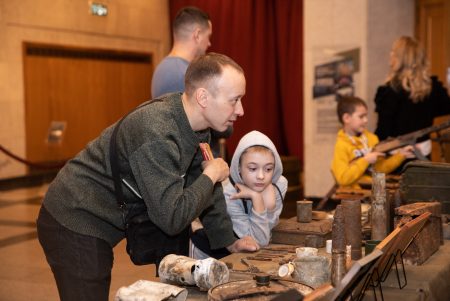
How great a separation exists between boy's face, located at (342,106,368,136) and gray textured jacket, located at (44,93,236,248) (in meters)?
2.41

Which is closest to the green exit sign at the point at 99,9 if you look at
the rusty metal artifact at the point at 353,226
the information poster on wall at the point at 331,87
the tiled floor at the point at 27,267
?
the tiled floor at the point at 27,267

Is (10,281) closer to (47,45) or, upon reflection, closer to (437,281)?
(437,281)

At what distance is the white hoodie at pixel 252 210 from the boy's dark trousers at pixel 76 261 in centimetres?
73

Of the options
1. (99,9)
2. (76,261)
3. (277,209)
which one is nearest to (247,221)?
(277,209)

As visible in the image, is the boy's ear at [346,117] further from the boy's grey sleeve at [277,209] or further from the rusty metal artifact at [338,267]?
the rusty metal artifact at [338,267]

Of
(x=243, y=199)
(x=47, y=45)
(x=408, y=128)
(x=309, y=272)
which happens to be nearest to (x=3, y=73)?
(x=47, y=45)

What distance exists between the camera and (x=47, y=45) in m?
11.6

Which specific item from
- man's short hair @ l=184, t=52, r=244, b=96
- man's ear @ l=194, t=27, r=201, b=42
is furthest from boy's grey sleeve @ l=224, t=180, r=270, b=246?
man's ear @ l=194, t=27, r=201, b=42

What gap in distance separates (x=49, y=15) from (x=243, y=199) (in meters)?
8.94

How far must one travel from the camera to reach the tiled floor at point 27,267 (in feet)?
16.9

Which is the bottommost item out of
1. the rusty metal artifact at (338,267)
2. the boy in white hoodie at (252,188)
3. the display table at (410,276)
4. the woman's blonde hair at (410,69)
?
the display table at (410,276)

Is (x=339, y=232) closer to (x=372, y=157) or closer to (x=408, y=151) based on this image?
(x=372, y=157)

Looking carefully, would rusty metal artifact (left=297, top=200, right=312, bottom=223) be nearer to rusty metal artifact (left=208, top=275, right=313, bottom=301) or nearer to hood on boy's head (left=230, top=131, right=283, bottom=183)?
hood on boy's head (left=230, top=131, right=283, bottom=183)

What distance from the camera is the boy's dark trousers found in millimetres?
2775
